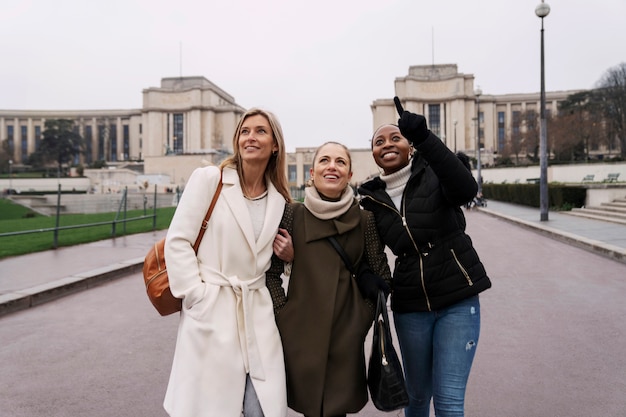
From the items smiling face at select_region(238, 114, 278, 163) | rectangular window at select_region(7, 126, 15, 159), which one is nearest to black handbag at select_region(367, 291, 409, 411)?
smiling face at select_region(238, 114, 278, 163)

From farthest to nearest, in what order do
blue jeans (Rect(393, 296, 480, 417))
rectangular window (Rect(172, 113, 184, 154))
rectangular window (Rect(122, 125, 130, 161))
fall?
rectangular window (Rect(122, 125, 130, 161)) < rectangular window (Rect(172, 113, 184, 154)) < blue jeans (Rect(393, 296, 480, 417))

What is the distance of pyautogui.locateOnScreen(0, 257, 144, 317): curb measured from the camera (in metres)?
5.82

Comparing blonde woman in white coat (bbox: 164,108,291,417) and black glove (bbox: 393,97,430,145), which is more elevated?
black glove (bbox: 393,97,430,145)

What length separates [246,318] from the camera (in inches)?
79.4

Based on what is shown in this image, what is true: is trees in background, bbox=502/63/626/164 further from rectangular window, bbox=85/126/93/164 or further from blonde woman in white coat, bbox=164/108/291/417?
rectangular window, bbox=85/126/93/164

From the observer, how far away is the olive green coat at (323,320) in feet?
6.65

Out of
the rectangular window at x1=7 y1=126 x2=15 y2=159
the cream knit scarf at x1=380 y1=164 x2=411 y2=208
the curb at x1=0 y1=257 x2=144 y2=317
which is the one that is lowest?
the curb at x1=0 y1=257 x2=144 y2=317

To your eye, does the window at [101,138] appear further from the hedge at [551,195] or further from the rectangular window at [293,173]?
the hedge at [551,195]

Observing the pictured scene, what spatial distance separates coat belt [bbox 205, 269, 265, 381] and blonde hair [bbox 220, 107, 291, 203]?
50 cm

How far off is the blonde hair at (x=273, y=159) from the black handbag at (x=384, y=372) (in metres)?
0.75

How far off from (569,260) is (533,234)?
16.3 ft

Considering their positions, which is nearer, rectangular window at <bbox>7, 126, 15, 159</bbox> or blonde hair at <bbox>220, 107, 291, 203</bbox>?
blonde hair at <bbox>220, 107, 291, 203</bbox>

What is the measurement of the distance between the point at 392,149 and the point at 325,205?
1.63 feet

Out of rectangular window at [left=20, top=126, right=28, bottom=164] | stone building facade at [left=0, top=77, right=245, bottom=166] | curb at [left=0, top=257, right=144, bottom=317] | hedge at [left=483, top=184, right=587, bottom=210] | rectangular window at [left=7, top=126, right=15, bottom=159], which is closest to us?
curb at [left=0, top=257, right=144, bottom=317]
